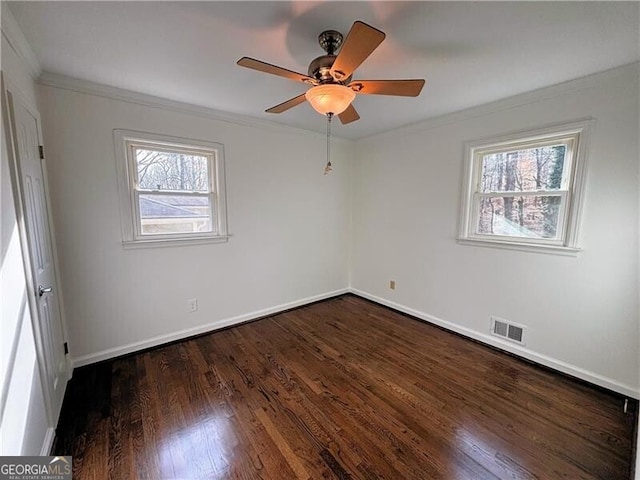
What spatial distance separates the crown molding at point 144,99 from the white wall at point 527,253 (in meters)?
1.62

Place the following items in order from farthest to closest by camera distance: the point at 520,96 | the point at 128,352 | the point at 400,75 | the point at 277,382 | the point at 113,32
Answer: the point at 128,352 < the point at 520,96 < the point at 277,382 < the point at 400,75 < the point at 113,32

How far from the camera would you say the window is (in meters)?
2.25

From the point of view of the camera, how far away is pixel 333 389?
2.13 m

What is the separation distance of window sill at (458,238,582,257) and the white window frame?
2.65 m

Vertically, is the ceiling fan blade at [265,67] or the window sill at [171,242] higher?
the ceiling fan blade at [265,67]

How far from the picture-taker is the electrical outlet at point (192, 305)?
291 cm

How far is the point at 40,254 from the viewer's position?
5.92 feet

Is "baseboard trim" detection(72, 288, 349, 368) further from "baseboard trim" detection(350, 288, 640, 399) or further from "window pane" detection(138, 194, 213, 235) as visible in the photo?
"baseboard trim" detection(350, 288, 640, 399)

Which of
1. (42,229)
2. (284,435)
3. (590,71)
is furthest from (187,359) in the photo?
(590,71)

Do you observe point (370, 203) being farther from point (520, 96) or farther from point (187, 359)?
point (187, 359)

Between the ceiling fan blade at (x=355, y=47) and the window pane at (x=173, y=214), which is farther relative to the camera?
the window pane at (x=173, y=214)

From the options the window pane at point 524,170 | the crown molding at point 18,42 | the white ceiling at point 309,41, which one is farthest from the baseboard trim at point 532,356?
the crown molding at point 18,42

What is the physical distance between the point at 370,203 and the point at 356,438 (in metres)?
2.87

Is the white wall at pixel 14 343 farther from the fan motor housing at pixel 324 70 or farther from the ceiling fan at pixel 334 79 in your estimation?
the fan motor housing at pixel 324 70
